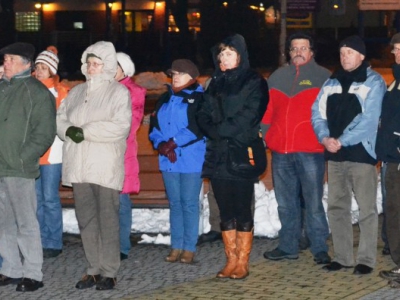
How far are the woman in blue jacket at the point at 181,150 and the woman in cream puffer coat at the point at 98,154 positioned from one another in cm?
85

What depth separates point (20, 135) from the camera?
325 inches

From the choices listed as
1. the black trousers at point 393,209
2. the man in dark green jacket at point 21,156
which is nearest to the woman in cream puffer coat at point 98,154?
the man in dark green jacket at point 21,156

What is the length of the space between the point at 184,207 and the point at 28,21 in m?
42.8

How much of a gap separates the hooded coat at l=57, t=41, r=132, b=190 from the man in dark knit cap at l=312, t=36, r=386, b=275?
1737 millimetres

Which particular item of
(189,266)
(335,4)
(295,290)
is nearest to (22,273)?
(189,266)

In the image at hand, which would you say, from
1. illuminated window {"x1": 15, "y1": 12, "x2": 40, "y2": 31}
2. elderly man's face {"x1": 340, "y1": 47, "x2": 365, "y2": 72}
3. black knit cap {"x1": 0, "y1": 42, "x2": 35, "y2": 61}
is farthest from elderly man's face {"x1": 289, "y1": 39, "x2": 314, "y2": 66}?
illuminated window {"x1": 15, "y1": 12, "x2": 40, "y2": 31}

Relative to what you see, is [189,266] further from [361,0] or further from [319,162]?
[361,0]

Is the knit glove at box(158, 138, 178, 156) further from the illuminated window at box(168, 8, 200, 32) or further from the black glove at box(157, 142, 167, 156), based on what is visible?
the illuminated window at box(168, 8, 200, 32)

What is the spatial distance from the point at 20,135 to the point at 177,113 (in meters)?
1.61

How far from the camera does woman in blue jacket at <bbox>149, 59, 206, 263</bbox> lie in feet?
30.5

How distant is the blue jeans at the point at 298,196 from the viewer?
9.30m

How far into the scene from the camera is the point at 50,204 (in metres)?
9.76

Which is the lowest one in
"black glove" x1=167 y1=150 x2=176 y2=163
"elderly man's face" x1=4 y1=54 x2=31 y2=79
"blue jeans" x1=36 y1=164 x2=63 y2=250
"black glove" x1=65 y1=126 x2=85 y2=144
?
"blue jeans" x1=36 y1=164 x2=63 y2=250

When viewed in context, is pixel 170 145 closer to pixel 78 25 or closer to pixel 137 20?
pixel 137 20
